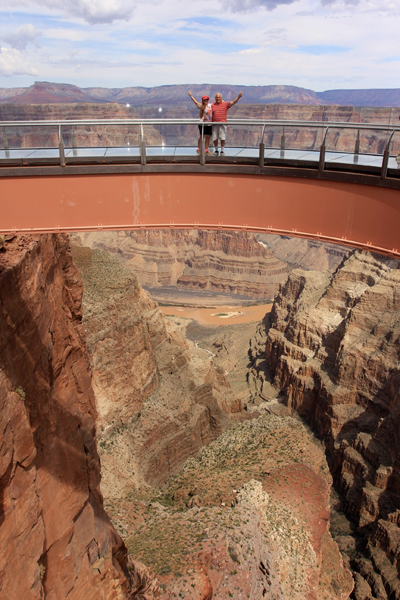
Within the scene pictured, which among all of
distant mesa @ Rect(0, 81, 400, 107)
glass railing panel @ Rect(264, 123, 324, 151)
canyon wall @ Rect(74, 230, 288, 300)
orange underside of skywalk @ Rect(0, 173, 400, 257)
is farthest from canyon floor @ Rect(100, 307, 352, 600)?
distant mesa @ Rect(0, 81, 400, 107)

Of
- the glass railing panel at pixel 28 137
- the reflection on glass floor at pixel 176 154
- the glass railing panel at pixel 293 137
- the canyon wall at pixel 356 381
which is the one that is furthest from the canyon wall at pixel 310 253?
the glass railing panel at pixel 28 137

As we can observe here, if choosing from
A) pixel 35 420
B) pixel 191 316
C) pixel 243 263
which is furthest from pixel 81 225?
pixel 243 263

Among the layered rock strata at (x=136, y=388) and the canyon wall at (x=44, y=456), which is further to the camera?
the layered rock strata at (x=136, y=388)

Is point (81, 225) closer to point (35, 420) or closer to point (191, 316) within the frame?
point (35, 420)

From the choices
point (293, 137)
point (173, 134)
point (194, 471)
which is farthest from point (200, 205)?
point (194, 471)

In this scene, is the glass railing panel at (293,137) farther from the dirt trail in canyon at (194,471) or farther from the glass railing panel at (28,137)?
the dirt trail in canyon at (194,471)

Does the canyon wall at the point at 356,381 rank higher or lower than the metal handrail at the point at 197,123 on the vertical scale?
lower
